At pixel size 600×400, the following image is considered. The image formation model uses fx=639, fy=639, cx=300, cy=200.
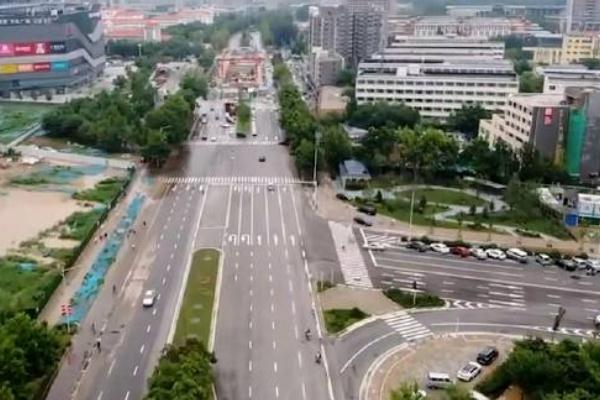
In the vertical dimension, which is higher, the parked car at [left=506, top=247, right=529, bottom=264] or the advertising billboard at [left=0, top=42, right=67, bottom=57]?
the advertising billboard at [left=0, top=42, right=67, bottom=57]

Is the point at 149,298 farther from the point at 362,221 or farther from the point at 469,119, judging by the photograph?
the point at 469,119

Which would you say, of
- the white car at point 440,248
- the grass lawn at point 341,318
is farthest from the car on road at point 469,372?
the white car at point 440,248

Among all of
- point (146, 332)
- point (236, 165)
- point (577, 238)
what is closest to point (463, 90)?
point (236, 165)

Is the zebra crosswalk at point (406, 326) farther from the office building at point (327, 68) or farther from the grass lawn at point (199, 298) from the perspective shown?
the office building at point (327, 68)

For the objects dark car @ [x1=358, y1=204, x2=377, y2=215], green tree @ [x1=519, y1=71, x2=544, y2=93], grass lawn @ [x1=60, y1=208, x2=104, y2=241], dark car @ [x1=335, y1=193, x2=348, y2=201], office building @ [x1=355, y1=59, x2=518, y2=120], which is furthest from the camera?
green tree @ [x1=519, y1=71, x2=544, y2=93]

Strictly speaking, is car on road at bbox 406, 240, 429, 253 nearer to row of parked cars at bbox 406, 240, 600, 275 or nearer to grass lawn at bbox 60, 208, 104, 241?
row of parked cars at bbox 406, 240, 600, 275

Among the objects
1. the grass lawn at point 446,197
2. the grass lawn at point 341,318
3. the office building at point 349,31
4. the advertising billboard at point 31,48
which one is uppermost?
the office building at point 349,31

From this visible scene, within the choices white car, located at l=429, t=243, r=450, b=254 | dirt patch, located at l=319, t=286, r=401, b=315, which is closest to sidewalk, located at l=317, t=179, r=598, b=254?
white car, located at l=429, t=243, r=450, b=254
